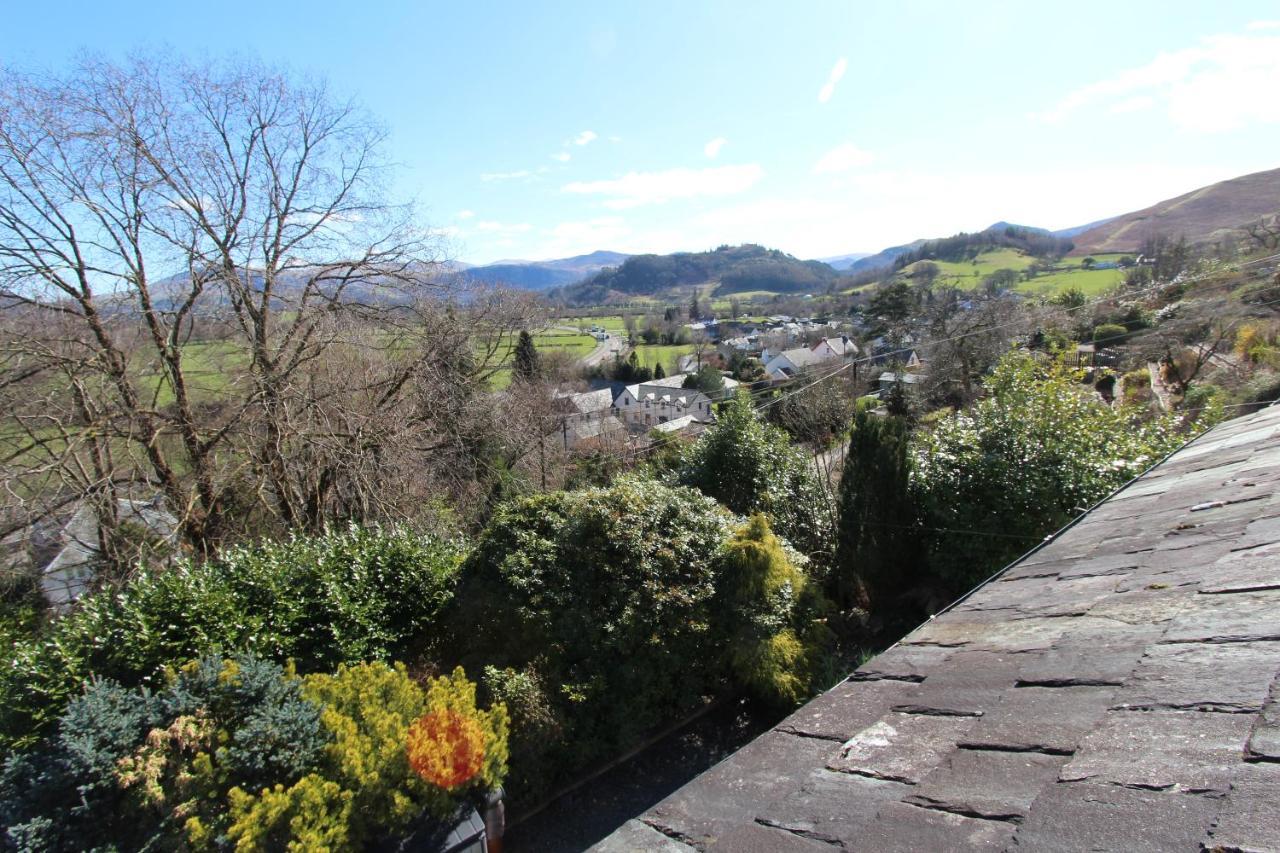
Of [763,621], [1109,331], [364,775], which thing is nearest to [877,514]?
[763,621]

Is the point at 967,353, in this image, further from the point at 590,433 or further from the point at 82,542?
the point at 82,542

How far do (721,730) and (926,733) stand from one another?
6730 mm

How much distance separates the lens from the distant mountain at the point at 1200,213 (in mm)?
61875

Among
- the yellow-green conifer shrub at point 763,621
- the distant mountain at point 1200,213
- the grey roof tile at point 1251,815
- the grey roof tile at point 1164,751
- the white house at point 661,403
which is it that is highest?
the distant mountain at point 1200,213

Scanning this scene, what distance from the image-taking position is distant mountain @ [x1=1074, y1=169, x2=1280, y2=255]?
61.9 m

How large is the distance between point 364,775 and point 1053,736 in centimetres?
473

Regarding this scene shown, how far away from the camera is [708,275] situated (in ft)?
521

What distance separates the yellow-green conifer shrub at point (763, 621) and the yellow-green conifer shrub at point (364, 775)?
10.1 feet

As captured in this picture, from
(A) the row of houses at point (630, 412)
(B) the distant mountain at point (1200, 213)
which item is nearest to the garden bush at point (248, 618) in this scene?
(A) the row of houses at point (630, 412)

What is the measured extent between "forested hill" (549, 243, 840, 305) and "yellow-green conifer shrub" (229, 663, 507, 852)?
4876 inches

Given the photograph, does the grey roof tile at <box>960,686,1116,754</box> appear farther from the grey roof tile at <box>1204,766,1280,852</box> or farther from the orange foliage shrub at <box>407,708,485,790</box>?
the orange foliage shrub at <box>407,708,485,790</box>

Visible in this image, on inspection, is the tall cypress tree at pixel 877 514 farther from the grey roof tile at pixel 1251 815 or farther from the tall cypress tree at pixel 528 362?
the tall cypress tree at pixel 528 362

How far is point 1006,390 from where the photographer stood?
970cm

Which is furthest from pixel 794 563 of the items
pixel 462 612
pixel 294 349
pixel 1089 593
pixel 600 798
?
pixel 294 349
